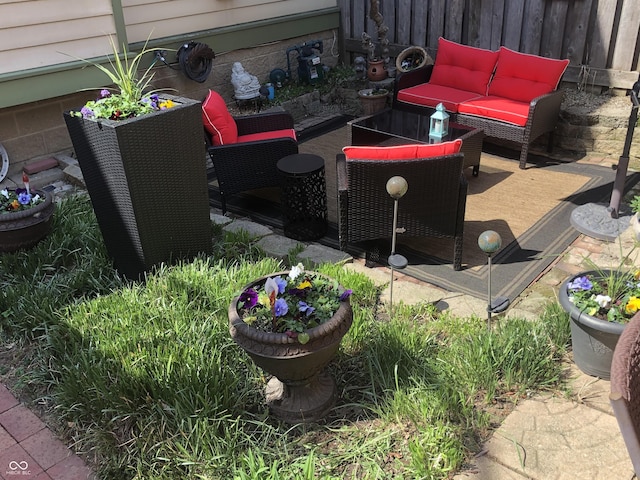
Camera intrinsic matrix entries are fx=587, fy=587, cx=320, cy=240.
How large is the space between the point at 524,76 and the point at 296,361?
4.67 m

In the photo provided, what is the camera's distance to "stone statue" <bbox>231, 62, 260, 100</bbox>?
6.96 meters

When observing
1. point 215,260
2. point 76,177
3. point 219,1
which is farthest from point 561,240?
point 219,1

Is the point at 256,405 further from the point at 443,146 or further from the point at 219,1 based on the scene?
the point at 219,1

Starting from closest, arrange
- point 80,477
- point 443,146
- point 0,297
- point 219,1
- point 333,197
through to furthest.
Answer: point 80,477 < point 0,297 < point 443,146 < point 333,197 < point 219,1

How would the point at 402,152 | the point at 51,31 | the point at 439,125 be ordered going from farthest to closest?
the point at 51,31
the point at 439,125
the point at 402,152

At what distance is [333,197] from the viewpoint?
5.15 metres

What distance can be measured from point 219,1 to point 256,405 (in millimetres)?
5556

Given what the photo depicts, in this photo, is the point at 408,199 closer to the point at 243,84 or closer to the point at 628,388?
the point at 628,388

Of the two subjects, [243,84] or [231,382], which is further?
[243,84]

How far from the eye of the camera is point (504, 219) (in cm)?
464

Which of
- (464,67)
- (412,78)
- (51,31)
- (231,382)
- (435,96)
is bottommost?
(231,382)

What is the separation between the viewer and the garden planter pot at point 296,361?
2262 mm

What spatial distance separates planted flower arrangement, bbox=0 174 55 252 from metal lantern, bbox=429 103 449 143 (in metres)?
3.08

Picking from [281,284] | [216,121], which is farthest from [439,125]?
[281,284]
